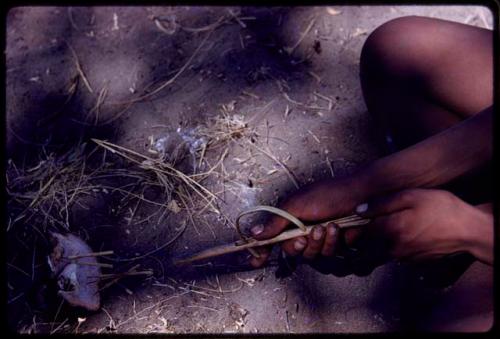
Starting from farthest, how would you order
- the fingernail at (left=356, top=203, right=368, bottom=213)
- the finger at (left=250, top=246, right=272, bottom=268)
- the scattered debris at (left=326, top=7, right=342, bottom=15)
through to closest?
1. the scattered debris at (left=326, top=7, right=342, bottom=15)
2. the finger at (left=250, top=246, right=272, bottom=268)
3. the fingernail at (left=356, top=203, right=368, bottom=213)

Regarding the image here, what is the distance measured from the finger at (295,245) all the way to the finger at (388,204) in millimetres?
168

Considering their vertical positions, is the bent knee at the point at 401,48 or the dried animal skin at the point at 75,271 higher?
the bent knee at the point at 401,48

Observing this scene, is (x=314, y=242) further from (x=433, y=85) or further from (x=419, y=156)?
(x=433, y=85)

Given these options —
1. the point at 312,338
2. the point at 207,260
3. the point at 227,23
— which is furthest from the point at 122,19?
the point at 312,338

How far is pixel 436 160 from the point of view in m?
1.15

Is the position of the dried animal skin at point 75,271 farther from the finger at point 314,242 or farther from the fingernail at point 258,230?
the finger at point 314,242

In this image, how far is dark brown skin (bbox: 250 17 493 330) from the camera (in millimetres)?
1075

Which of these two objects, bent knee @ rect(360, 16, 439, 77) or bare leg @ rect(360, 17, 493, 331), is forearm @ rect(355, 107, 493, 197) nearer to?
bare leg @ rect(360, 17, 493, 331)

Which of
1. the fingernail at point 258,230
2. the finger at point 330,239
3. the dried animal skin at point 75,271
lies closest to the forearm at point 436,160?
the finger at point 330,239

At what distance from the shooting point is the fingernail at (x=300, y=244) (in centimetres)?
126

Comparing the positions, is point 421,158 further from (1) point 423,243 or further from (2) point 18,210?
(2) point 18,210

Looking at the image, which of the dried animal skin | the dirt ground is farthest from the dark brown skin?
the dried animal skin

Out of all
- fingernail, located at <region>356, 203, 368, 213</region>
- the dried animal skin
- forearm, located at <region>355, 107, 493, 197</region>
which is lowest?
the dried animal skin

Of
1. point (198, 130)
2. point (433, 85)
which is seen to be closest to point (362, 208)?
point (433, 85)
